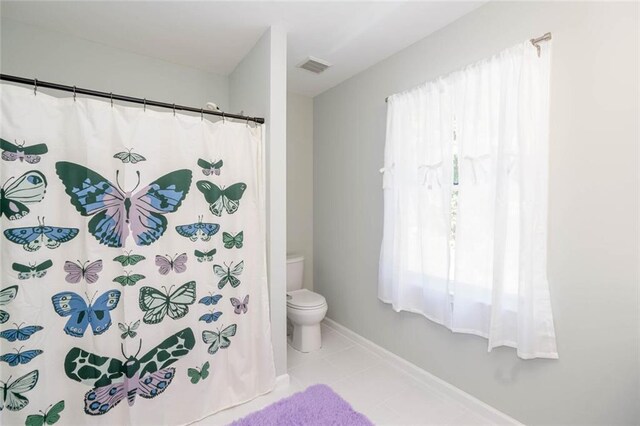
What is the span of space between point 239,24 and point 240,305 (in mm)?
1865

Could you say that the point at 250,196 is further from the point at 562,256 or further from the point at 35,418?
the point at 562,256

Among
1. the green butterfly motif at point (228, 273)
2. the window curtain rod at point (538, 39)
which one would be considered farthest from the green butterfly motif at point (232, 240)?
the window curtain rod at point (538, 39)

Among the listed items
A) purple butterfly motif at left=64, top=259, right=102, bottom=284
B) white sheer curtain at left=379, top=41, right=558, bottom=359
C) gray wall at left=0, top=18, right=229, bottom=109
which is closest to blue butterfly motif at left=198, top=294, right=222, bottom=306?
purple butterfly motif at left=64, top=259, right=102, bottom=284

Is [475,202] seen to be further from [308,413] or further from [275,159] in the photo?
[308,413]

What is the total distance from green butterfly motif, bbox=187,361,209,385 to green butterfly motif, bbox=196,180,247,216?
0.93 meters

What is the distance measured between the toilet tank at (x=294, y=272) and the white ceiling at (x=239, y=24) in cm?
181

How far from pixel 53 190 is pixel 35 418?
1.07m

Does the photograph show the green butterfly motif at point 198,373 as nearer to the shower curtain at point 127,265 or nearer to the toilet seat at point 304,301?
the shower curtain at point 127,265

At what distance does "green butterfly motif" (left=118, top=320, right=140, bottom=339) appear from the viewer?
1514 mm

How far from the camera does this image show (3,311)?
1268mm

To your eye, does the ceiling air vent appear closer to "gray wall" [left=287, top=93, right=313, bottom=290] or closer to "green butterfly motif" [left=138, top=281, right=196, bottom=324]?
"gray wall" [left=287, top=93, right=313, bottom=290]

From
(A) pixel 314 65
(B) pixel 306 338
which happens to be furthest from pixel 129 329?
(A) pixel 314 65

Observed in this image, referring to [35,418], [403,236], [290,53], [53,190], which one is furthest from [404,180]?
[35,418]

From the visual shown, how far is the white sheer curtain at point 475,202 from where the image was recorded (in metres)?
1.45
